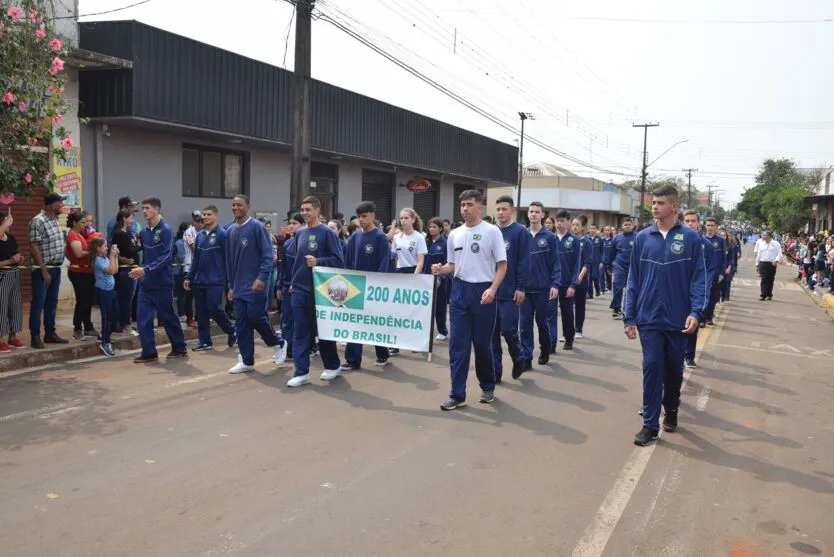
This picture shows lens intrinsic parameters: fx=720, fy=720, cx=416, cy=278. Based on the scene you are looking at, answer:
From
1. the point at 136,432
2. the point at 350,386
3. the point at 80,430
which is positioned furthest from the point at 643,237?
the point at 80,430

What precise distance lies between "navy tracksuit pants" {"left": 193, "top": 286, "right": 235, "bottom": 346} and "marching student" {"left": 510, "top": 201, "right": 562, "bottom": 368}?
3951mm

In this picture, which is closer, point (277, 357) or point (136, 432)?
point (136, 432)

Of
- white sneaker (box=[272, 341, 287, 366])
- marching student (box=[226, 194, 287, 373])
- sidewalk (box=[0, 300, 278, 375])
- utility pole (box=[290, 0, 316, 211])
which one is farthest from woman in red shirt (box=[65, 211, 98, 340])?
utility pole (box=[290, 0, 316, 211])

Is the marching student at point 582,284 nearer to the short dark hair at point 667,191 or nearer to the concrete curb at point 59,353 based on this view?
the short dark hair at point 667,191

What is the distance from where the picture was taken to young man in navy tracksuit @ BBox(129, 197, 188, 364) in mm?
8828

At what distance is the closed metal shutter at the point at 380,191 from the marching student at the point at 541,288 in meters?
15.2

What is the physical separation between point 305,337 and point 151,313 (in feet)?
7.72

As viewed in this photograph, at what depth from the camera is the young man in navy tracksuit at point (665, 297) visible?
5961 millimetres

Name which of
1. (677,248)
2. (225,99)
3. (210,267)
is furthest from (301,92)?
(677,248)

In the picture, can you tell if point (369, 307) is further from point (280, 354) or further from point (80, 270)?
point (80, 270)

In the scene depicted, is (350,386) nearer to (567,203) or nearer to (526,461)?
(526,461)

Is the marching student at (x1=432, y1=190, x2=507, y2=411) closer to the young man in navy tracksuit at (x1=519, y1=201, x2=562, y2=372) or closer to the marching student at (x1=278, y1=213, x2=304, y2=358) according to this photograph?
the young man in navy tracksuit at (x1=519, y1=201, x2=562, y2=372)

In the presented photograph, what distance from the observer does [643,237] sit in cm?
621

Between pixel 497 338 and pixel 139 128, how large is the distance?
10106mm
